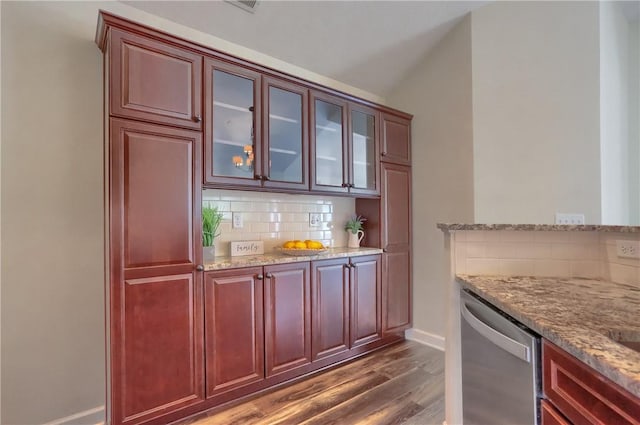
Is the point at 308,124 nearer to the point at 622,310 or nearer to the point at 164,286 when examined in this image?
the point at 164,286

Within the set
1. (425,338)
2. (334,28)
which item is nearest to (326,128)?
(334,28)

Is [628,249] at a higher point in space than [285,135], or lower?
lower

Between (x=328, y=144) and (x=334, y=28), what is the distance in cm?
91

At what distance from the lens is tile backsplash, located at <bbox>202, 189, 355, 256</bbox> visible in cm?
241

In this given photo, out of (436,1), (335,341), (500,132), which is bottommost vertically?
(335,341)

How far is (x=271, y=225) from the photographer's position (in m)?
2.67

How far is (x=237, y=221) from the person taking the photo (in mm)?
2467

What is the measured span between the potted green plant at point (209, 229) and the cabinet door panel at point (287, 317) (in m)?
0.39

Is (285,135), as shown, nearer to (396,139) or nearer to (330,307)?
Answer: (396,139)

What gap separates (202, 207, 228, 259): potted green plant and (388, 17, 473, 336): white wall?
180cm

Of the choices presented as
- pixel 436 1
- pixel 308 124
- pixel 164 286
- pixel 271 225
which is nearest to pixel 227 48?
pixel 308 124

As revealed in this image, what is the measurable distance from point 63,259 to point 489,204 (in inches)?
116

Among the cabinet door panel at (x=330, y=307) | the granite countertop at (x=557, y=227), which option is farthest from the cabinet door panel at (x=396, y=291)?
the granite countertop at (x=557, y=227)

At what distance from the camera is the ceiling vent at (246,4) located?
210cm
